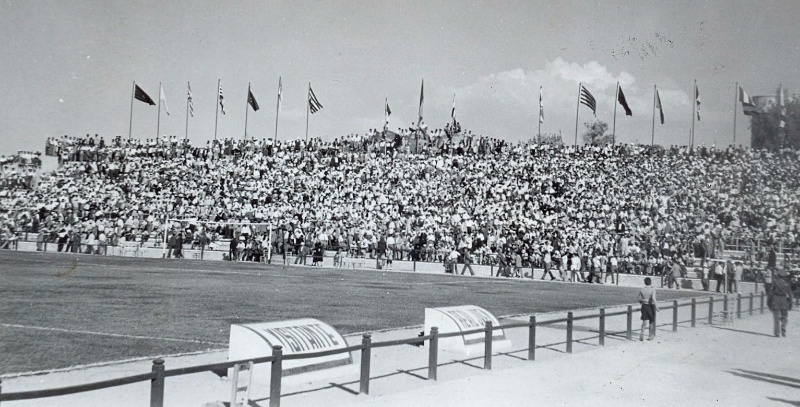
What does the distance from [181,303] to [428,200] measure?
27.5 m

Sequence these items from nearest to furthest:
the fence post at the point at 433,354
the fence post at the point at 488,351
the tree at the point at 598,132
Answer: the fence post at the point at 433,354 < the fence post at the point at 488,351 < the tree at the point at 598,132

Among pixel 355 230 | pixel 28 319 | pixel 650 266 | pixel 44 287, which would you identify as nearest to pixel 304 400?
pixel 28 319

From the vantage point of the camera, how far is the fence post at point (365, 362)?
861cm

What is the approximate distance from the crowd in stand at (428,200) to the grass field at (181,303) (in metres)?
6.84

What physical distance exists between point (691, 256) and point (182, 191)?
31328 mm

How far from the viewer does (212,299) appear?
19000 mm

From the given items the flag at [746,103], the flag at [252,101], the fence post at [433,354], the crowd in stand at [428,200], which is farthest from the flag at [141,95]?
the fence post at [433,354]

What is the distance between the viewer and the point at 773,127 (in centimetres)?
4225

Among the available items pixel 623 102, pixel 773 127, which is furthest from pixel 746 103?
pixel 623 102

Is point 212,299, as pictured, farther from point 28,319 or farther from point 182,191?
point 182,191

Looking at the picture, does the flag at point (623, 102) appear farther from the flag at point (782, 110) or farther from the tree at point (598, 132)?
the tree at point (598, 132)

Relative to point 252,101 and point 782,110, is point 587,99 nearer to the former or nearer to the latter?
point 782,110

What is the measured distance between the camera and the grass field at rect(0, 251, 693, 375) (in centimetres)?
1148

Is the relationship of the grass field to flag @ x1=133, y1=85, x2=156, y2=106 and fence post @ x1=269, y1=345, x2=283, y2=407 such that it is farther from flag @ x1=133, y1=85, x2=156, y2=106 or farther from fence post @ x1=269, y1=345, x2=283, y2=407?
flag @ x1=133, y1=85, x2=156, y2=106
